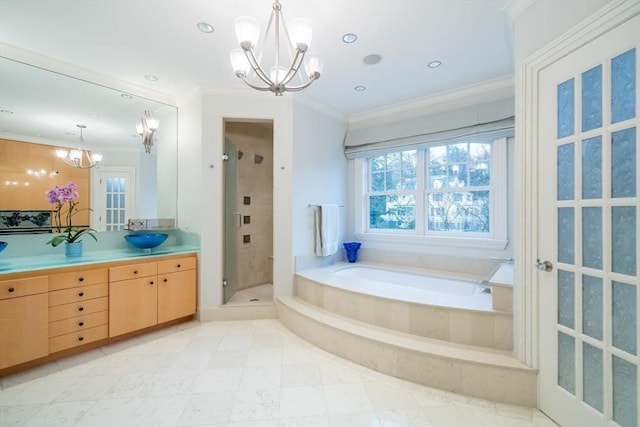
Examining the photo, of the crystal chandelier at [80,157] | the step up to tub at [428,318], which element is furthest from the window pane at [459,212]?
the crystal chandelier at [80,157]

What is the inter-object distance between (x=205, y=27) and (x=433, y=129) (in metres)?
2.49

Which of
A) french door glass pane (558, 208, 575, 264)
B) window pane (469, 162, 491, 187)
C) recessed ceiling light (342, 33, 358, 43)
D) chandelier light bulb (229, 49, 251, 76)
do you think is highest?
recessed ceiling light (342, 33, 358, 43)

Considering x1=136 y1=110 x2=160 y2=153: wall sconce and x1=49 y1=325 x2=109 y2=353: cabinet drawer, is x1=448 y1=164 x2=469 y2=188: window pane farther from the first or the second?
x1=49 y1=325 x2=109 y2=353: cabinet drawer

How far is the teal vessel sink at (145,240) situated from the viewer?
2727mm

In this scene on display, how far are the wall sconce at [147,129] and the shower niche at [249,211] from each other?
80cm

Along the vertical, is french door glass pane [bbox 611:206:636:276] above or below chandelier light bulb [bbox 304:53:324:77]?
below

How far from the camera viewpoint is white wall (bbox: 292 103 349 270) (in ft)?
10.1

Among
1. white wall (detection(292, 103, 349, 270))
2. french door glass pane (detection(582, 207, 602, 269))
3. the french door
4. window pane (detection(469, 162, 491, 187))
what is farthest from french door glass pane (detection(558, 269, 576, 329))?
white wall (detection(292, 103, 349, 270))

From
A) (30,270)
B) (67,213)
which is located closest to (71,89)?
(67,213)

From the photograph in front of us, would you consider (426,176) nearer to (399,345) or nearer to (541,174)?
(541,174)

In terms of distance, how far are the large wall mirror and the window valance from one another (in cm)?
242

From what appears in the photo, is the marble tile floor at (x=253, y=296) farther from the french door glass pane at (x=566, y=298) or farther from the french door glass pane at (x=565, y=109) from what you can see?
the french door glass pane at (x=565, y=109)

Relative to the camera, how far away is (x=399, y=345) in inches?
75.5

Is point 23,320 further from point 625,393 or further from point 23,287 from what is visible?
point 625,393
